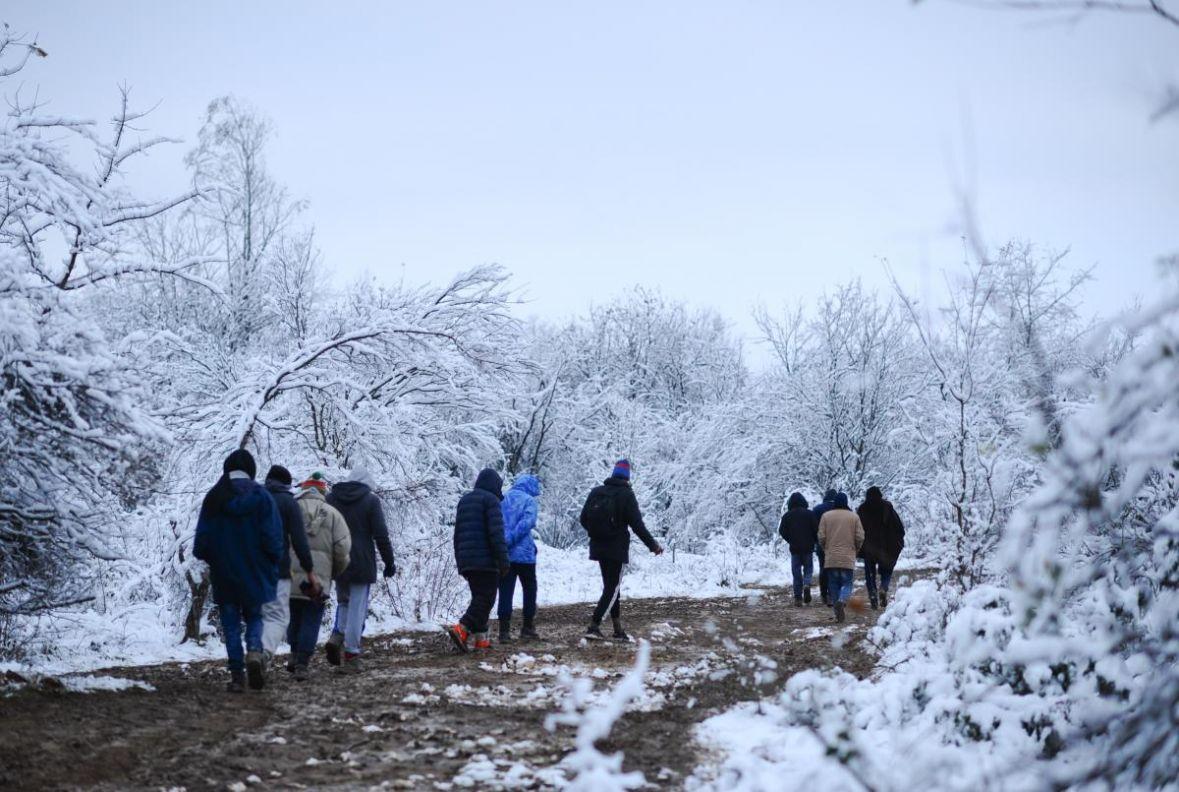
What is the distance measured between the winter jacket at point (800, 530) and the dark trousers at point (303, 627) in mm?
9353

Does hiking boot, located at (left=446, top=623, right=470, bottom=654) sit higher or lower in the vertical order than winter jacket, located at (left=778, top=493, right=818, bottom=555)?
lower

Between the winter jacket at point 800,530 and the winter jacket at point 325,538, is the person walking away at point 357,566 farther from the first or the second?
the winter jacket at point 800,530

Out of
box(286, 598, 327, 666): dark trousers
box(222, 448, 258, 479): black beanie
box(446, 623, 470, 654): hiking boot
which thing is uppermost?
box(222, 448, 258, 479): black beanie

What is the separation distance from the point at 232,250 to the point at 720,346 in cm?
2245

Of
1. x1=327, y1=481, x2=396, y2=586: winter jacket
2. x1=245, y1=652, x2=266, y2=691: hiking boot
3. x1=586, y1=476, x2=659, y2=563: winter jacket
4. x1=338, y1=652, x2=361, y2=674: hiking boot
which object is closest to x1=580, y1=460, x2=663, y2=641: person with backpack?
x1=586, y1=476, x2=659, y2=563: winter jacket

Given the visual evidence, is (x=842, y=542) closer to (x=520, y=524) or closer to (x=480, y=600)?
(x=520, y=524)

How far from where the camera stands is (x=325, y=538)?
29.6 ft

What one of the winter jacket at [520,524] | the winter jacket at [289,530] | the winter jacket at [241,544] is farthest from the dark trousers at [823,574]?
the winter jacket at [241,544]

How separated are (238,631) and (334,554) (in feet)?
4.61

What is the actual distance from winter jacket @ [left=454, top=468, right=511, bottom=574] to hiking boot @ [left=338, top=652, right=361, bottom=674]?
4.46ft

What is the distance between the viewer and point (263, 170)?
3006 centimetres

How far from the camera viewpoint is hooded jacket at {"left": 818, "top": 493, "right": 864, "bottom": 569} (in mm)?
13938

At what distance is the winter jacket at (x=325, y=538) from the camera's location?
895 cm

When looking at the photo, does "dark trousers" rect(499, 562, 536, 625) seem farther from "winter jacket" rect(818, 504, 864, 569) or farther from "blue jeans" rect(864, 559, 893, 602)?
"blue jeans" rect(864, 559, 893, 602)
